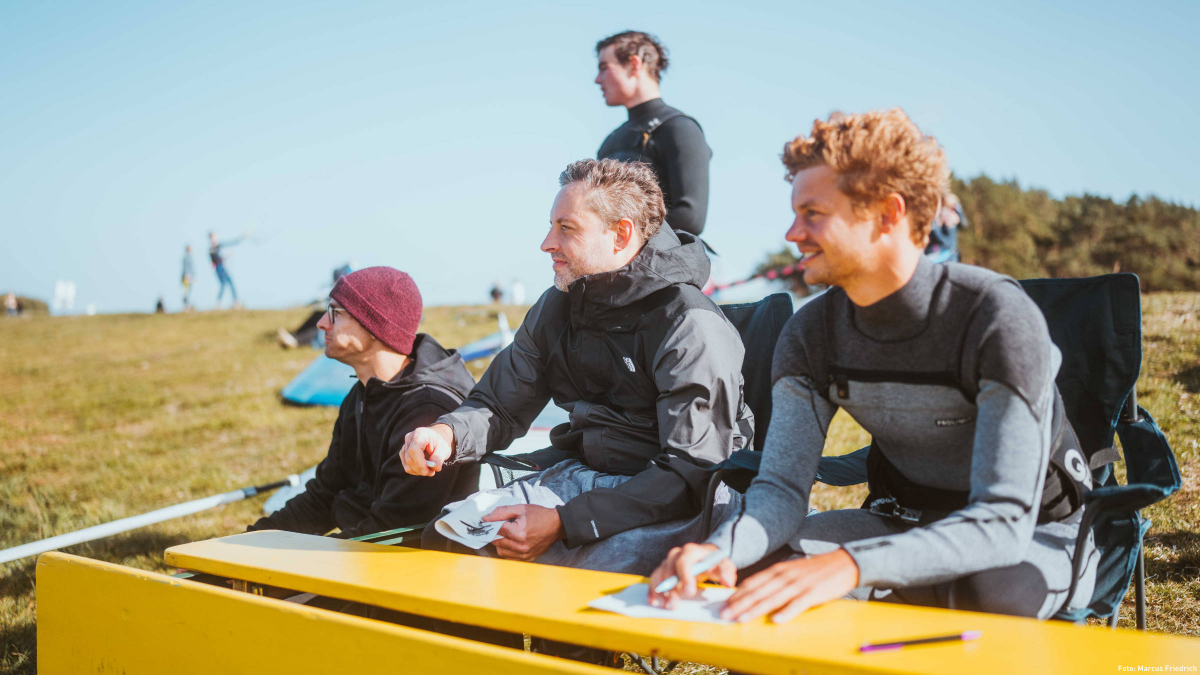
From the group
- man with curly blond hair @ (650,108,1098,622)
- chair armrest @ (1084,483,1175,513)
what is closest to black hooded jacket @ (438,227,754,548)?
man with curly blond hair @ (650,108,1098,622)

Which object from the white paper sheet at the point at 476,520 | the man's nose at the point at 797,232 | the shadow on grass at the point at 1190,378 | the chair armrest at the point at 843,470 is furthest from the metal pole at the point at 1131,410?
the shadow on grass at the point at 1190,378

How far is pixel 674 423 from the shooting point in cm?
253

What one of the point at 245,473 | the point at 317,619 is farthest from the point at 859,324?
the point at 245,473

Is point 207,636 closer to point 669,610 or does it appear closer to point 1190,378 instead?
point 669,610

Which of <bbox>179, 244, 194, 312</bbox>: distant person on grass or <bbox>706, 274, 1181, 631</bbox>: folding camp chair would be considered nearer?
<bbox>706, 274, 1181, 631</bbox>: folding camp chair

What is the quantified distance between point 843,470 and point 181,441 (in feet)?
26.1

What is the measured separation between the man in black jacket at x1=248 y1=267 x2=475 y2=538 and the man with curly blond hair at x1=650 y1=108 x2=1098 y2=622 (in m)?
1.78

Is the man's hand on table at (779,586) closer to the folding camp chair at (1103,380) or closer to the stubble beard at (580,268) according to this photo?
the folding camp chair at (1103,380)

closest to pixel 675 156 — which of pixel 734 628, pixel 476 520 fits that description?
pixel 476 520

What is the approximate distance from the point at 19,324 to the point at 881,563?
27862mm

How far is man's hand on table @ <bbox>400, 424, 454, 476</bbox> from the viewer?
2.73m

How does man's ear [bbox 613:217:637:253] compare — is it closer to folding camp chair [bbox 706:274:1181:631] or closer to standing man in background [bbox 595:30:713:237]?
folding camp chair [bbox 706:274:1181:631]

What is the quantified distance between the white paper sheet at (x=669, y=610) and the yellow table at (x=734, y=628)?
0.03m

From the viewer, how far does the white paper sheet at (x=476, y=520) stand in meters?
2.40
